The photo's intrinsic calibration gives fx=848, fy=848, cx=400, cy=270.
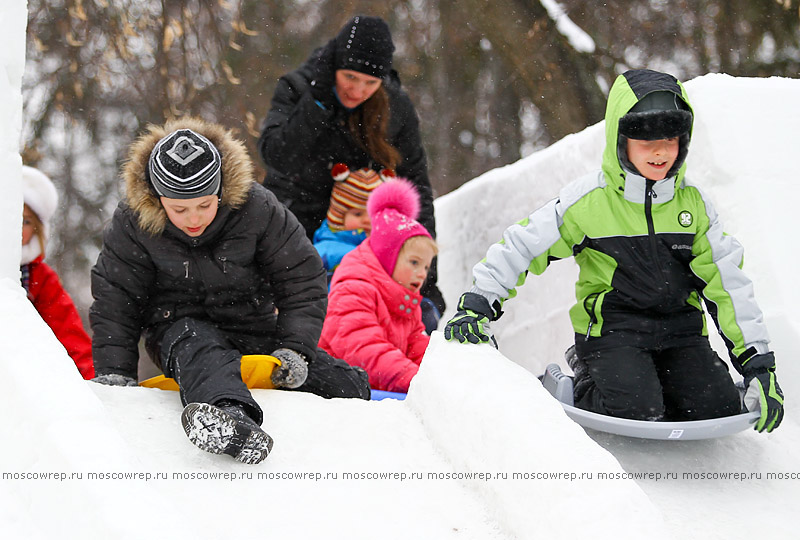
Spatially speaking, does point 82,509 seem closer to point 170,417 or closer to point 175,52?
point 170,417

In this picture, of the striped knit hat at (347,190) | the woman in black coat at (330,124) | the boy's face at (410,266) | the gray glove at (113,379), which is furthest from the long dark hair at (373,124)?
the gray glove at (113,379)

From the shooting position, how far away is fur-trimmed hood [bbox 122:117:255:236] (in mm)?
2428

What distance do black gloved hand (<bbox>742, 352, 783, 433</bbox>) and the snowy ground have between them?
0.18m

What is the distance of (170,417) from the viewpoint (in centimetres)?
214

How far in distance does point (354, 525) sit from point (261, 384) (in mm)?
807

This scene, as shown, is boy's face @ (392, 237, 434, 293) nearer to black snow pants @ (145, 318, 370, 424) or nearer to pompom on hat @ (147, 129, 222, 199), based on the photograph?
black snow pants @ (145, 318, 370, 424)

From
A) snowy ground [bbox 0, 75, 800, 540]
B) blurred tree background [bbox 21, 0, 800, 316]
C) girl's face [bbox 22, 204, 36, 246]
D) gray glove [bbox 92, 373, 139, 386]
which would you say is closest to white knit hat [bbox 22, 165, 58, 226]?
girl's face [bbox 22, 204, 36, 246]

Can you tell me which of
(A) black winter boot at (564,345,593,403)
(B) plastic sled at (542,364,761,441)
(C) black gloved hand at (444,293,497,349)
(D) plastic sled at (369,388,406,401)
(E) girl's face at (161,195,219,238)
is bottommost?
(D) plastic sled at (369,388,406,401)

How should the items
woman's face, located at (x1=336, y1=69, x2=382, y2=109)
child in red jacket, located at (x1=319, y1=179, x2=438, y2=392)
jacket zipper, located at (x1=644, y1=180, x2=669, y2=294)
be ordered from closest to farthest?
jacket zipper, located at (x1=644, y1=180, x2=669, y2=294), child in red jacket, located at (x1=319, y1=179, x2=438, y2=392), woman's face, located at (x1=336, y1=69, x2=382, y2=109)

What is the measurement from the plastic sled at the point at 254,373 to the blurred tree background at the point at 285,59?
3.94 metres

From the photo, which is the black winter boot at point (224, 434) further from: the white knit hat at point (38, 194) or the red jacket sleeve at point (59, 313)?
the white knit hat at point (38, 194)

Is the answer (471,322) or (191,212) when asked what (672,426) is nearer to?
(471,322)

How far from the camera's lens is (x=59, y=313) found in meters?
3.45

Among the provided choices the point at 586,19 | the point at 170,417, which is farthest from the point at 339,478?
the point at 586,19
